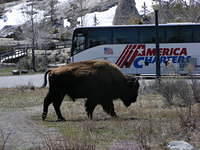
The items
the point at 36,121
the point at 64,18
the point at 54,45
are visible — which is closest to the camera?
the point at 36,121

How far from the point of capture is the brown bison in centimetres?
1416

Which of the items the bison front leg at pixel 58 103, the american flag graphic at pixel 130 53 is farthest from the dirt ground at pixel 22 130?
the american flag graphic at pixel 130 53

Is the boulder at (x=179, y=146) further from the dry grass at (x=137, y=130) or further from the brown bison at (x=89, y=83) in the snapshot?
the brown bison at (x=89, y=83)

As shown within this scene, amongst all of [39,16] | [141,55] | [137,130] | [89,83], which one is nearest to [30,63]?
[141,55]

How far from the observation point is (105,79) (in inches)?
563

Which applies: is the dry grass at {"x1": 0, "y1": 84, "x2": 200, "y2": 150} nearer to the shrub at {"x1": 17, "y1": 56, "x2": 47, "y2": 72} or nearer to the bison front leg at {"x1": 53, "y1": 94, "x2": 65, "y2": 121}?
the bison front leg at {"x1": 53, "y1": 94, "x2": 65, "y2": 121}

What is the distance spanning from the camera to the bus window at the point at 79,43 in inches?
1362

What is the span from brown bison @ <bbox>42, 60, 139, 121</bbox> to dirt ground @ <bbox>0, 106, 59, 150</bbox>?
97 centimetres

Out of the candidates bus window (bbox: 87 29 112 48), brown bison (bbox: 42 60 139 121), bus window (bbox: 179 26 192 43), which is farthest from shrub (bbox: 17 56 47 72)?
brown bison (bbox: 42 60 139 121)

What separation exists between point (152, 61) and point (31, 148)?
26.1 m

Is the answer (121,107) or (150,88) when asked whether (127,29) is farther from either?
(121,107)

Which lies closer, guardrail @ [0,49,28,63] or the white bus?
the white bus

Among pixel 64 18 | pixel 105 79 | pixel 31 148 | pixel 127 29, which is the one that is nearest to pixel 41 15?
pixel 64 18

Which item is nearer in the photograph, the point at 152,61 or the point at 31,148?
the point at 31,148
